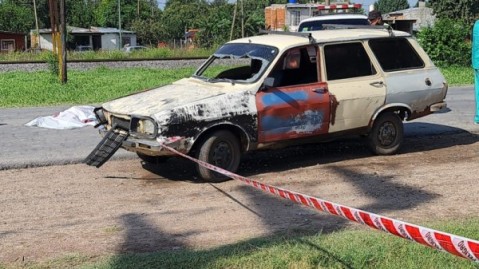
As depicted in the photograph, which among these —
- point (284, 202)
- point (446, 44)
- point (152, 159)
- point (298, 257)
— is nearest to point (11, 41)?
point (446, 44)

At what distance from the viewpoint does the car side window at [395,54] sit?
28.6 ft

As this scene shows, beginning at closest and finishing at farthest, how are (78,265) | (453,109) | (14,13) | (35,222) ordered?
(78,265) → (35,222) → (453,109) → (14,13)

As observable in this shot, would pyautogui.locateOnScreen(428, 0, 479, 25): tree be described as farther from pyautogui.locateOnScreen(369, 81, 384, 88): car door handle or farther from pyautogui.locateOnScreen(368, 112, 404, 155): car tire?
pyautogui.locateOnScreen(369, 81, 384, 88): car door handle

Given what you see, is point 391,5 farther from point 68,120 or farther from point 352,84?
point 352,84

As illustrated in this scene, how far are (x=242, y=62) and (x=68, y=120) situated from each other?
488 cm

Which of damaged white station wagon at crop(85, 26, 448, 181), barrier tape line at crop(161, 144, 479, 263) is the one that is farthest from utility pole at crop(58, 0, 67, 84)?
barrier tape line at crop(161, 144, 479, 263)

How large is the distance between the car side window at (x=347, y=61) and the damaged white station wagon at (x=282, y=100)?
0.04ft

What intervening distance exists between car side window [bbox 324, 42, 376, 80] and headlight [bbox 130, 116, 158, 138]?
2538mm

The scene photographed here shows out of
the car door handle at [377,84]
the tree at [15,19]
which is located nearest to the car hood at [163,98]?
the car door handle at [377,84]

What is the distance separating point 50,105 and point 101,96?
1.70m

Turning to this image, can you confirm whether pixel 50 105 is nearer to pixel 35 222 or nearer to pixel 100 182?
pixel 100 182

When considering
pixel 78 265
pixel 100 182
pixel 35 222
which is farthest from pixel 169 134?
pixel 78 265

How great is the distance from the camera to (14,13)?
269ft

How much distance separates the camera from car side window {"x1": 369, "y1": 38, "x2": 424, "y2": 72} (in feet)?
28.6
